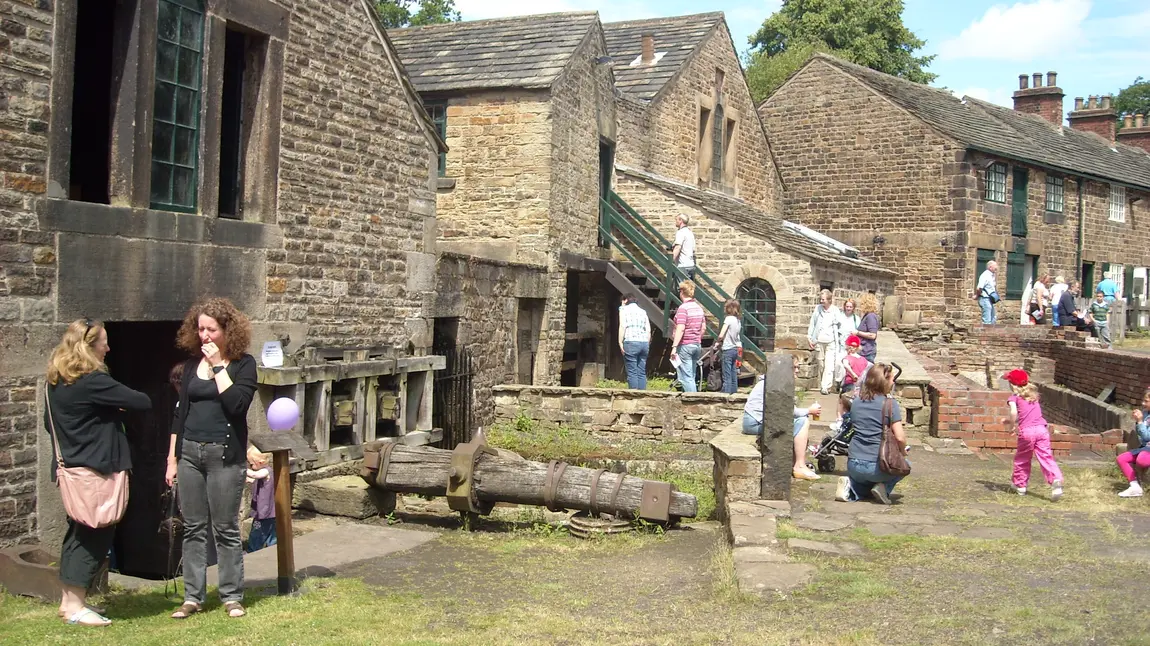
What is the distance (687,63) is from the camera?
2239 centimetres

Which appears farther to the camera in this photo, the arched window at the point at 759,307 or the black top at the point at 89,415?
the arched window at the point at 759,307

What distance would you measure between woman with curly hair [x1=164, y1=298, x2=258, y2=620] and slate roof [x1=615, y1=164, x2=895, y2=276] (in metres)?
14.7

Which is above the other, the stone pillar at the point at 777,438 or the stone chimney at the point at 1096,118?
the stone chimney at the point at 1096,118

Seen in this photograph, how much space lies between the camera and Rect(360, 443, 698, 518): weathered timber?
887 centimetres

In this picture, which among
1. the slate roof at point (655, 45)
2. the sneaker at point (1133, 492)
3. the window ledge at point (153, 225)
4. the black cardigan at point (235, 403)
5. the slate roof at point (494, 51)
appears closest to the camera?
the black cardigan at point (235, 403)

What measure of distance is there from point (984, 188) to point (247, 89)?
72.7 feet

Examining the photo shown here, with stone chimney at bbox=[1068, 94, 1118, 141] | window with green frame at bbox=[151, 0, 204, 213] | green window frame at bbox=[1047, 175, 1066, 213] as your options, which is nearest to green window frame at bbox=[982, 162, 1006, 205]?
green window frame at bbox=[1047, 175, 1066, 213]

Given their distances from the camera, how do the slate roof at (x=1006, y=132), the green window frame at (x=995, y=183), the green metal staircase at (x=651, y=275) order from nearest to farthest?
the green metal staircase at (x=651, y=275), the green window frame at (x=995, y=183), the slate roof at (x=1006, y=132)

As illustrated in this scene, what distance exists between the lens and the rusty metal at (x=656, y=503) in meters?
8.70

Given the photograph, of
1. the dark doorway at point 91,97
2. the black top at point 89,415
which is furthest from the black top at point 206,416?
the dark doorway at point 91,97

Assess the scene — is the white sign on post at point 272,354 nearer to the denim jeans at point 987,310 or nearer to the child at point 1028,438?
the child at point 1028,438

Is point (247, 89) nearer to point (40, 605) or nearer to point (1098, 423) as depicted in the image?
point (40, 605)

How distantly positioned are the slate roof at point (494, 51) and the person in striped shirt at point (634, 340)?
3.72 m

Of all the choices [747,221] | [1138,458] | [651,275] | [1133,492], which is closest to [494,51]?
[651,275]
